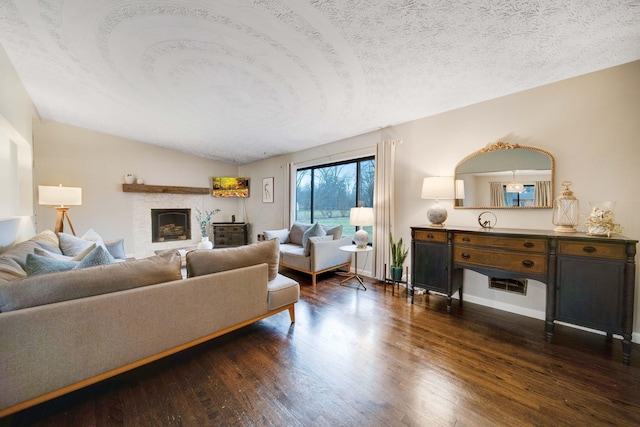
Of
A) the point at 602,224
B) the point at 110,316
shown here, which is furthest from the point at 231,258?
the point at 602,224

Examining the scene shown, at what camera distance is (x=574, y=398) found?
57.7 inches

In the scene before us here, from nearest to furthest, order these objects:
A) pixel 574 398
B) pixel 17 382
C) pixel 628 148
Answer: pixel 17 382
pixel 574 398
pixel 628 148

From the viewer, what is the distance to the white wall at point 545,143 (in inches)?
82.9

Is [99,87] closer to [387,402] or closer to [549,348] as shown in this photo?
[387,402]

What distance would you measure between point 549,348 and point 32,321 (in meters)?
3.54

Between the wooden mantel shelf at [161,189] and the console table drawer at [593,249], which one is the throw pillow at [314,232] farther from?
the wooden mantel shelf at [161,189]

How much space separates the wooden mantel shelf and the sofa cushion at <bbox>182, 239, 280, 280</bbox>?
4.65 metres

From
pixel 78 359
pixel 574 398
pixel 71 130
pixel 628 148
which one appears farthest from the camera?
pixel 71 130

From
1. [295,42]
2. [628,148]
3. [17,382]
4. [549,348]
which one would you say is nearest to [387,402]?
[549,348]

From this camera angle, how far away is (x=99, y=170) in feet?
16.4

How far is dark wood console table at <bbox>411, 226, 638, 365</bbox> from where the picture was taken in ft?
6.01

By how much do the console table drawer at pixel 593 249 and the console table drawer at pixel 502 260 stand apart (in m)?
0.15

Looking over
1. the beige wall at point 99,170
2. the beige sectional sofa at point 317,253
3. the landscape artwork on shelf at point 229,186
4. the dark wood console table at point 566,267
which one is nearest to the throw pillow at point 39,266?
the beige sectional sofa at point 317,253

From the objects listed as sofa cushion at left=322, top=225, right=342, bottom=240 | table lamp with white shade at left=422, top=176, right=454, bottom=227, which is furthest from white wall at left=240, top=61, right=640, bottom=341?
sofa cushion at left=322, top=225, right=342, bottom=240
